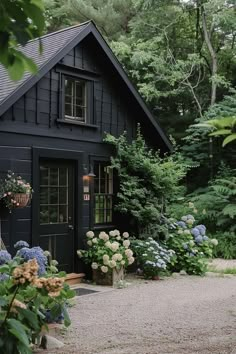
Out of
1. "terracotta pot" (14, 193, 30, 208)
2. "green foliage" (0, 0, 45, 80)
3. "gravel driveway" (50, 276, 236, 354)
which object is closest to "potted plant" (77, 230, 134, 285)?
"gravel driveway" (50, 276, 236, 354)

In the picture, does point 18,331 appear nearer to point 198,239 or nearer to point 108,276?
point 108,276

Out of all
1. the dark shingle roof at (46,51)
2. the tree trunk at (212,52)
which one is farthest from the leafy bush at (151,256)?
the tree trunk at (212,52)

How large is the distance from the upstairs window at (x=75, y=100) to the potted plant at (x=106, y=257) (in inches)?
91.0

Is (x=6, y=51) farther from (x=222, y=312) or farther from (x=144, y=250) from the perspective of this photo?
(x=144, y=250)

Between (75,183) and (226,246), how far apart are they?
5799mm

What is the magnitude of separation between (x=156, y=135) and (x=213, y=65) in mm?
7541

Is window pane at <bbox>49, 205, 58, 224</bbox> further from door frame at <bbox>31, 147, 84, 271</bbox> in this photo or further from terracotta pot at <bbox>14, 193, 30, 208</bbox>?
terracotta pot at <bbox>14, 193, 30, 208</bbox>

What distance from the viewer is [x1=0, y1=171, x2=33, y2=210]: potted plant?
25.7 feet

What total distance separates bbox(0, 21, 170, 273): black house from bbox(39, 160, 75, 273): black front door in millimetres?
18

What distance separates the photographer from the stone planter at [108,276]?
9016 millimetres

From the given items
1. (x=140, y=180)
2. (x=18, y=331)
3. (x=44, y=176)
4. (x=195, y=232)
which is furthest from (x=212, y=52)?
(x=18, y=331)

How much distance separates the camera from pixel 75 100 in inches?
384

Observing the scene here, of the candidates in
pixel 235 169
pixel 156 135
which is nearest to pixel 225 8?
pixel 235 169

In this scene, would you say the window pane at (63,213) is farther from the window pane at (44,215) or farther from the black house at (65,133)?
the window pane at (44,215)
